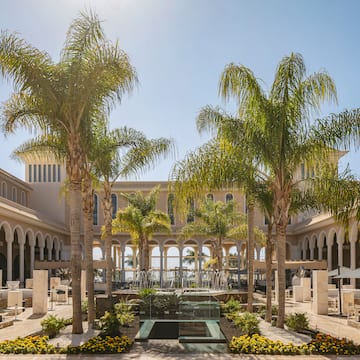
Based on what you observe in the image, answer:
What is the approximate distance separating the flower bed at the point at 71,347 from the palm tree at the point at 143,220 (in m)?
21.3

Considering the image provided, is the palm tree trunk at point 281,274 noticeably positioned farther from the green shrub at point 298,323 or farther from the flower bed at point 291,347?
the flower bed at point 291,347

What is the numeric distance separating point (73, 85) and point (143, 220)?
2121 centimetres

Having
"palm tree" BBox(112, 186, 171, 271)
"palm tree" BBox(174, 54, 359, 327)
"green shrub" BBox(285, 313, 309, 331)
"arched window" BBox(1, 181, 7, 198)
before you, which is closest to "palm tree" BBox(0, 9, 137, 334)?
"palm tree" BBox(174, 54, 359, 327)

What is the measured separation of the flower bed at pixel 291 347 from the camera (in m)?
11.2

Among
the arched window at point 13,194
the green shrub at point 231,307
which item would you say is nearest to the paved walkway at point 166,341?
the green shrub at point 231,307

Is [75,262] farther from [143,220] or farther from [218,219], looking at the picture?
[218,219]

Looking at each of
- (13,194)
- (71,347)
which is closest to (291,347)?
(71,347)

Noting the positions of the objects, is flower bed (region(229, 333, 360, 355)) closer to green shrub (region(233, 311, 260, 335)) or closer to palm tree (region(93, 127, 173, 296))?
green shrub (region(233, 311, 260, 335))

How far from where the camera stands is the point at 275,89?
14.3 m

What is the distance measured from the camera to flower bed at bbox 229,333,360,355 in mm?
11195

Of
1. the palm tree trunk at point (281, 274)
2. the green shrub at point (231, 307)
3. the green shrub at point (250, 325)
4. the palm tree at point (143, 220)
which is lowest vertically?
the green shrub at point (231, 307)

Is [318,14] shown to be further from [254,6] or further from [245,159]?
[245,159]

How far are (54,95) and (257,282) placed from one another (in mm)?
23955

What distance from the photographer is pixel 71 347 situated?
1122cm
